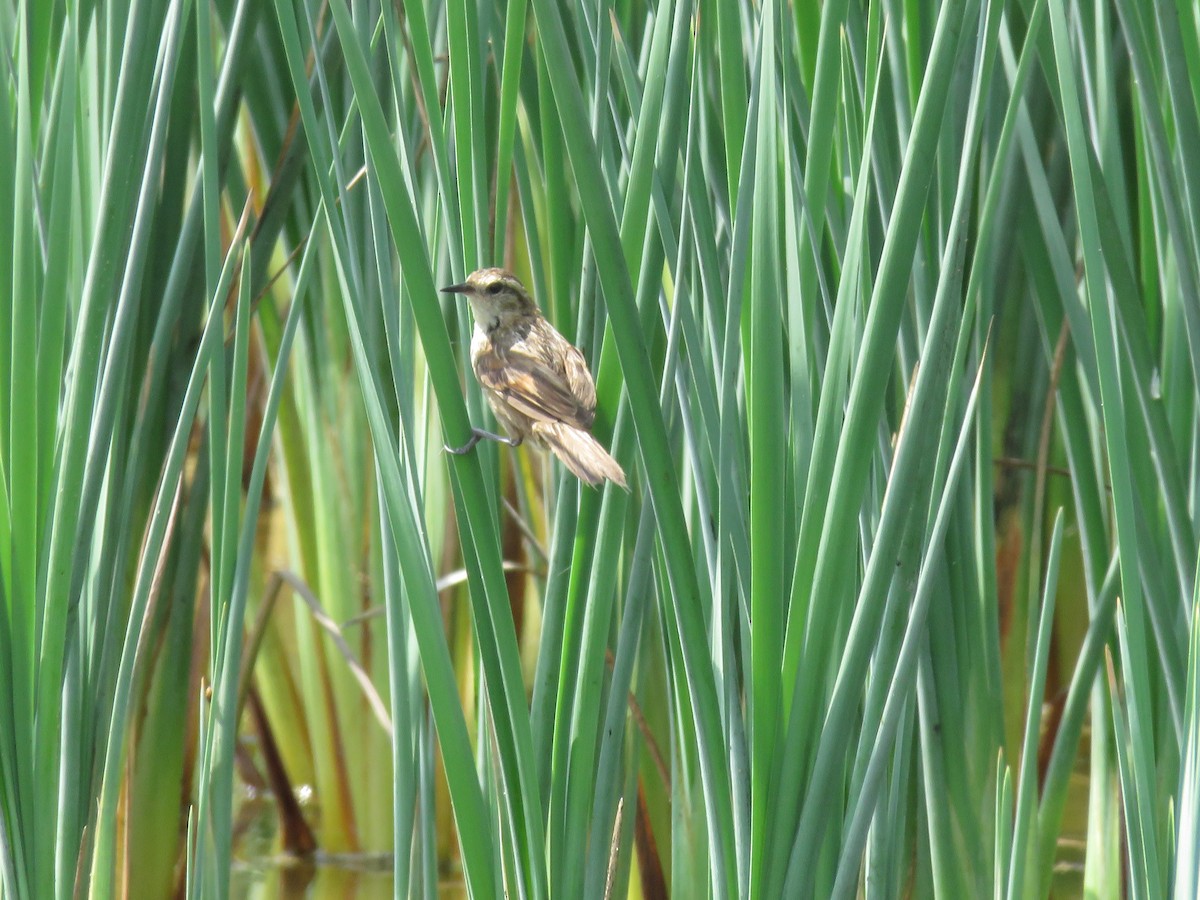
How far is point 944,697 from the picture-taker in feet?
4.35

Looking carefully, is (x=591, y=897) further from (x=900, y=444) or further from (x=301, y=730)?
(x=301, y=730)

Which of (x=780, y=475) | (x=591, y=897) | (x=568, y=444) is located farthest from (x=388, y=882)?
(x=780, y=475)

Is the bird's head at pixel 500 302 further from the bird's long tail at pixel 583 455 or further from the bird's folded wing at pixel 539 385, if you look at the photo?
the bird's long tail at pixel 583 455

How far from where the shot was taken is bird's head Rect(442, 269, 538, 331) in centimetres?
140

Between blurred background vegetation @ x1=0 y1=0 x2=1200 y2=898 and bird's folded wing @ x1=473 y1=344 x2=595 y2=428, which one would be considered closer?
blurred background vegetation @ x1=0 y1=0 x2=1200 y2=898

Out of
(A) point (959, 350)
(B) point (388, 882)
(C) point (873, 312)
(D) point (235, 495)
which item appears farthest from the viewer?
(B) point (388, 882)

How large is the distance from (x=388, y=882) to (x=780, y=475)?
1466 millimetres

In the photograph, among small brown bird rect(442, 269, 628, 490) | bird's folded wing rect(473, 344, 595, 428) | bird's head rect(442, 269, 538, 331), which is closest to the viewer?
→ small brown bird rect(442, 269, 628, 490)

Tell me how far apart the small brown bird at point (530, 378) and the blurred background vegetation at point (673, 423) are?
4 centimetres

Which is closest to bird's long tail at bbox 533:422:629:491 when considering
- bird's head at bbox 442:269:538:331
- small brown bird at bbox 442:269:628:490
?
small brown bird at bbox 442:269:628:490

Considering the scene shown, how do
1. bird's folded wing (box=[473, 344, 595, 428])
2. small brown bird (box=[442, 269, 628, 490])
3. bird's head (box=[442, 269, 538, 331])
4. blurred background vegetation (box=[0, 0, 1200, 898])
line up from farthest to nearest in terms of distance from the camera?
1. bird's head (box=[442, 269, 538, 331])
2. bird's folded wing (box=[473, 344, 595, 428])
3. small brown bird (box=[442, 269, 628, 490])
4. blurred background vegetation (box=[0, 0, 1200, 898])

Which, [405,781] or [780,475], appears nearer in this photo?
[780,475]

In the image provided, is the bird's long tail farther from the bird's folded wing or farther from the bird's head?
the bird's head

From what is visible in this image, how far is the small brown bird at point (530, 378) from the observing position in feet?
3.72
